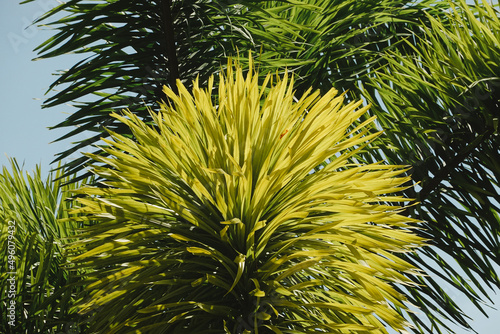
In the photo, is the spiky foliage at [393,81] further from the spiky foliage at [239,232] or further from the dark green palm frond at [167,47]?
the spiky foliage at [239,232]

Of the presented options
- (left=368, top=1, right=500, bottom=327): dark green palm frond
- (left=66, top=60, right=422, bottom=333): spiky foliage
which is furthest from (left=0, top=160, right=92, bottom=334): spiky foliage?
(left=368, top=1, right=500, bottom=327): dark green palm frond

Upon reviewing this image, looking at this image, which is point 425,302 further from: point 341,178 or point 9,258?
point 9,258

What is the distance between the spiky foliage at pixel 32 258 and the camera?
529mm

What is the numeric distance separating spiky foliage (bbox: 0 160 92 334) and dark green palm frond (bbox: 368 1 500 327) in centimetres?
37

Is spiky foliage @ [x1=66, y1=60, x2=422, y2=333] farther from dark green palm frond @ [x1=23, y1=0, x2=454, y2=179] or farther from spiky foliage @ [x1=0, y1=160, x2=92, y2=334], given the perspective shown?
dark green palm frond @ [x1=23, y1=0, x2=454, y2=179]

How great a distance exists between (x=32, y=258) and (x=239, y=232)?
0.29 metres

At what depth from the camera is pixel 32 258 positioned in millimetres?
590


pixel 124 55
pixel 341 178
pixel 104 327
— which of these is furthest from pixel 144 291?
pixel 124 55

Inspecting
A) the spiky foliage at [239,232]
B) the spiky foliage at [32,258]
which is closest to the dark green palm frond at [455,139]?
the spiky foliage at [239,232]

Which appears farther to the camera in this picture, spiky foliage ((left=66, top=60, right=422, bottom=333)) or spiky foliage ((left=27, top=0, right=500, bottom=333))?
spiky foliage ((left=27, top=0, right=500, bottom=333))

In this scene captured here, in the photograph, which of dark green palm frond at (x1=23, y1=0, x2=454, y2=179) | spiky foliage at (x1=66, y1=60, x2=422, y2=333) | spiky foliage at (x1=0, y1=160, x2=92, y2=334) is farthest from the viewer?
dark green palm frond at (x1=23, y1=0, x2=454, y2=179)

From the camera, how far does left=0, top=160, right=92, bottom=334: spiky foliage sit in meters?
0.53

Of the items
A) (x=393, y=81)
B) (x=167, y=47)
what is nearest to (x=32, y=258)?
(x=167, y=47)

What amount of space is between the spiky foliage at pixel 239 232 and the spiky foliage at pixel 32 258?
0.06 metres
